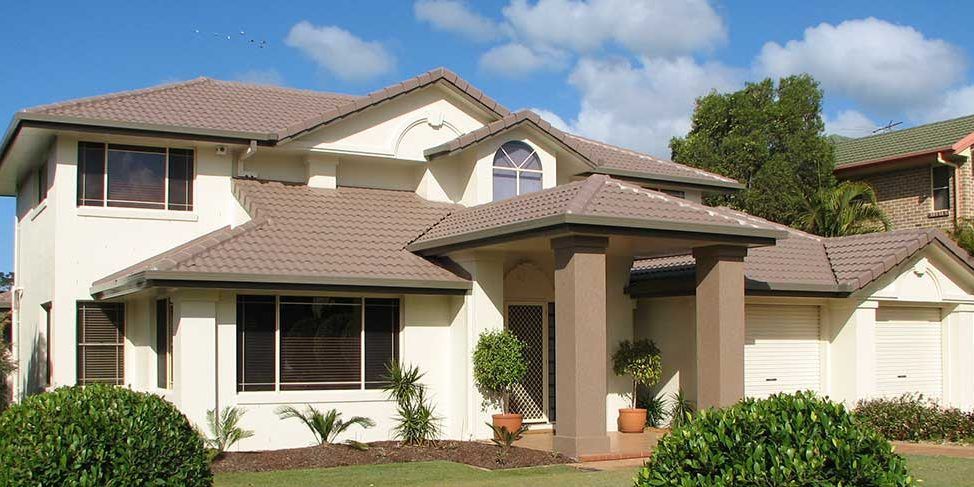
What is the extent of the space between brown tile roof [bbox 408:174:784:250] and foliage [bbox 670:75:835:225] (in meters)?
16.3

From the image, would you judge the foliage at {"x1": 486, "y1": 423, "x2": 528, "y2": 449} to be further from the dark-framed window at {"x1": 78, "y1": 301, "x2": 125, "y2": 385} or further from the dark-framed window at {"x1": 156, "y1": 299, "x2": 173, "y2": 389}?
the dark-framed window at {"x1": 78, "y1": 301, "x2": 125, "y2": 385}

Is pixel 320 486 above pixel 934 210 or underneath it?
underneath

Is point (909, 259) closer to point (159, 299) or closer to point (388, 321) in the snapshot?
point (388, 321)

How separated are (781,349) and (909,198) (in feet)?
45.6

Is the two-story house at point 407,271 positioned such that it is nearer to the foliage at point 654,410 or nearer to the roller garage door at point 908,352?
the roller garage door at point 908,352

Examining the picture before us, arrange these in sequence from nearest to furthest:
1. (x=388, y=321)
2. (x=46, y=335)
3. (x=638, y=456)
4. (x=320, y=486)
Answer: (x=320, y=486) → (x=638, y=456) → (x=388, y=321) → (x=46, y=335)

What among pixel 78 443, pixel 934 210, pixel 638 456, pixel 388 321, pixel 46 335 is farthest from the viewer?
pixel 934 210

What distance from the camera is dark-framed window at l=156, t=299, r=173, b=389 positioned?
18.3 meters

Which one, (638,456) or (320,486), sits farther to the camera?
(638,456)

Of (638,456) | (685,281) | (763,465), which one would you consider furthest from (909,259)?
(763,465)

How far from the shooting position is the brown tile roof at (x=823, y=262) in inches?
811

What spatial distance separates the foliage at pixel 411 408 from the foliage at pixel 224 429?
2.65m

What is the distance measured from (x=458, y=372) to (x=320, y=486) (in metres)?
5.36

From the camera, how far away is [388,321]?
18656 mm
